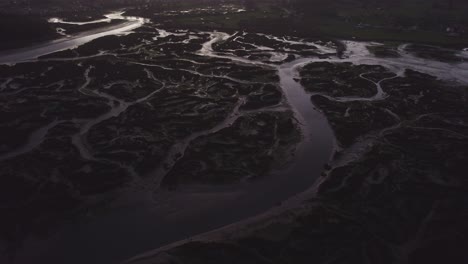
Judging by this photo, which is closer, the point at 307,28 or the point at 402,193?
the point at 402,193

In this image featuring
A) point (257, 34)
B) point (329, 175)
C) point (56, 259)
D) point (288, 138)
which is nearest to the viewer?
point (56, 259)

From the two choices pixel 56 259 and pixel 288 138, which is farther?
pixel 288 138

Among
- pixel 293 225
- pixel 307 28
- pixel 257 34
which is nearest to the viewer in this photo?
pixel 293 225

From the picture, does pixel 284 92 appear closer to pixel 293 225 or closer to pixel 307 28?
pixel 293 225

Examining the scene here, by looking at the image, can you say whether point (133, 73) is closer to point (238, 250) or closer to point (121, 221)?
point (121, 221)

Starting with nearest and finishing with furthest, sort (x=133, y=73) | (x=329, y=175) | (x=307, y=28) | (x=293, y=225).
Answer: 1. (x=293, y=225)
2. (x=329, y=175)
3. (x=133, y=73)
4. (x=307, y=28)

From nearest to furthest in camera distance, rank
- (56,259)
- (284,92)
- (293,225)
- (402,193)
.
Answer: (56,259), (293,225), (402,193), (284,92)

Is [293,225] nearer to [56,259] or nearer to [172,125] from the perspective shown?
[56,259]

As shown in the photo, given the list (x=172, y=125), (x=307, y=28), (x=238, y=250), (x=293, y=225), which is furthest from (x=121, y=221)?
(x=307, y=28)

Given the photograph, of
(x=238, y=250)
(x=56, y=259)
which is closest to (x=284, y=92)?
(x=238, y=250)
